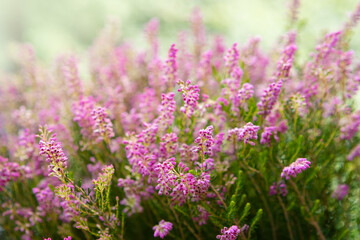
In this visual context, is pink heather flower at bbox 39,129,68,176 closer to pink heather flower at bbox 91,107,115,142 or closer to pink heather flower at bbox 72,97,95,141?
pink heather flower at bbox 91,107,115,142

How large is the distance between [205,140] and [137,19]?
10.6ft

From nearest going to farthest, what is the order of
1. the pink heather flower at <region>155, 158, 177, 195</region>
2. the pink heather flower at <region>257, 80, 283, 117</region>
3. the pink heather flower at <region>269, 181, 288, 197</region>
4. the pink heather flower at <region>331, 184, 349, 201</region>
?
the pink heather flower at <region>155, 158, 177, 195</region>, the pink heather flower at <region>257, 80, 283, 117</region>, the pink heather flower at <region>269, 181, 288, 197</region>, the pink heather flower at <region>331, 184, 349, 201</region>

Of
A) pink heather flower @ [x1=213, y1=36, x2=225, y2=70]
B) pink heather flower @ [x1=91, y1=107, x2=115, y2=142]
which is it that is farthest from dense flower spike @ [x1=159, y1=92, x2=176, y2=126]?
pink heather flower @ [x1=213, y1=36, x2=225, y2=70]

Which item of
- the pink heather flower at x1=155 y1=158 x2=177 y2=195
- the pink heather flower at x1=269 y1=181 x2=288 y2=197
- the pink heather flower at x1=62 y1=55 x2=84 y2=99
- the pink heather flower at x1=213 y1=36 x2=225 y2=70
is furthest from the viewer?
the pink heather flower at x1=213 y1=36 x2=225 y2=70

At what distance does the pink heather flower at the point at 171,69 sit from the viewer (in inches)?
49.3

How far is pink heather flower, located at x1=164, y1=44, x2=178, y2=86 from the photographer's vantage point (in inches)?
49.3

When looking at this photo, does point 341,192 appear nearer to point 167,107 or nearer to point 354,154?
point 354,154

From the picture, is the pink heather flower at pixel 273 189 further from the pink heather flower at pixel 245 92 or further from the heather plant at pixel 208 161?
the pink heather flower at pixel 245 92

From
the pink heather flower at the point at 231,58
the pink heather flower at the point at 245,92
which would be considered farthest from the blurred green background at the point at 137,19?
the pink heather flower at the point at 245,92

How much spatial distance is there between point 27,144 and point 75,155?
20 centimetres

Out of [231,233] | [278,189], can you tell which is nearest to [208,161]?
[231,233]

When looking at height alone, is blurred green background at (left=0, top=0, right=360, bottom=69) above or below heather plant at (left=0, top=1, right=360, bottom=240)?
above

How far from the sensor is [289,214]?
130 centimetres

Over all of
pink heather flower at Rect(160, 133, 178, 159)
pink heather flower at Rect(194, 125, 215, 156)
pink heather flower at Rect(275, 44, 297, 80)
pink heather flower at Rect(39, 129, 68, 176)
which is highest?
pink heather flower at Rect(275, 44, 297, 80)
